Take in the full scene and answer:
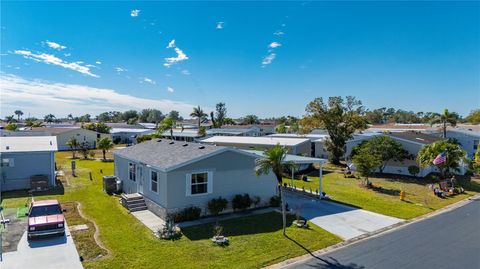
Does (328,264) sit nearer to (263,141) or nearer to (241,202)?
(241,202)

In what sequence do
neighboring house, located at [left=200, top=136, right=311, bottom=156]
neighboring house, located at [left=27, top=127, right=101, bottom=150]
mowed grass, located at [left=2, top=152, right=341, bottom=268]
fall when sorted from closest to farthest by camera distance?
1. mowed grass, located at [left=2, top=152, right=341, bottom=268]
2. neighboring house, located at [left=200, top=136, right=311, bottom=156]
3. neighboring house, located at [left=27, top=127, right=101, bottom=150]

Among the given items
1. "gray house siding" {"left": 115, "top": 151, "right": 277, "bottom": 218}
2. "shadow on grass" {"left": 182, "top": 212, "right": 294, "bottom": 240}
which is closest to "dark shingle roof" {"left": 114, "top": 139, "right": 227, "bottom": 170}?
"gray house siding" {"left": 115, "top": 151, "right": 277, "bottom": 218}

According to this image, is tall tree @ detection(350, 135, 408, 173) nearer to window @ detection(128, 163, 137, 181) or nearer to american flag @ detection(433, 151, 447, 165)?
american flag @ detection(433, 151, 447, 165)

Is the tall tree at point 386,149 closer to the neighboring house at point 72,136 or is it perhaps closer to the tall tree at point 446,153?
the tall tree at point 446,153

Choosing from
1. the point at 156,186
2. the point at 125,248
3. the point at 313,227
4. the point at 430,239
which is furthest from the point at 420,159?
the point at 125,248

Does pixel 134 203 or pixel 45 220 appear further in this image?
pixel 134 203

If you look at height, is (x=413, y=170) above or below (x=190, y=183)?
below

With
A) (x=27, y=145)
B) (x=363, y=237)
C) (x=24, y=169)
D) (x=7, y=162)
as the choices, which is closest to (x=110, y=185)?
(x=24, y=169)
